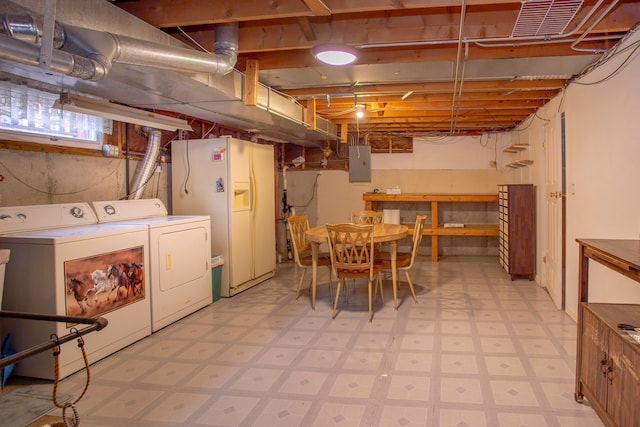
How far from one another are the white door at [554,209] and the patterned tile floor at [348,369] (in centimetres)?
28

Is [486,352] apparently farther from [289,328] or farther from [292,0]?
[292,0]

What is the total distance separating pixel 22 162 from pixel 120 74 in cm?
133

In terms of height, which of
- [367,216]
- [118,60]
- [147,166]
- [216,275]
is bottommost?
[216,275]

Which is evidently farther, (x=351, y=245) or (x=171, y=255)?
(x=351, y=245)

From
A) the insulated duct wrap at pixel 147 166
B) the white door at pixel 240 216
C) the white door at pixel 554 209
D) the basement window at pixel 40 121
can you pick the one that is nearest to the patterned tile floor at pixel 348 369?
the white door at pixel 554 209

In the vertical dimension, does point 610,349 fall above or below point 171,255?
below

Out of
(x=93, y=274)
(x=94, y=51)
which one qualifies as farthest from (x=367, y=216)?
(x=94, y=51)

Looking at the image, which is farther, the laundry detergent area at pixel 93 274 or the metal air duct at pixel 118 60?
the laundry detergent area at pixel 93 274

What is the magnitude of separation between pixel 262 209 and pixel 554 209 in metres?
3.46

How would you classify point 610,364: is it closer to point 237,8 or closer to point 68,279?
point 237,8

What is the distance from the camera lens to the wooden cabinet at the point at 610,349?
6.14ft

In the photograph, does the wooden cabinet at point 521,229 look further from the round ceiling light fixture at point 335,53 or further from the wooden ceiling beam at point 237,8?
the round ceiling light fixture at point 335,53

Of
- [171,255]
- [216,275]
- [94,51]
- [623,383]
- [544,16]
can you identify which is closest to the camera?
[623,383]

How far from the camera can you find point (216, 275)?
4.91 meters
